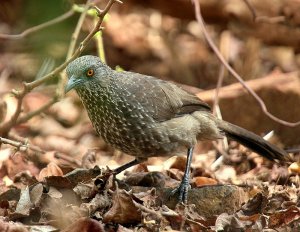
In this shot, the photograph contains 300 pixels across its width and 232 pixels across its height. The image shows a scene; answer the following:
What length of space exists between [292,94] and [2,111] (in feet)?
9.32

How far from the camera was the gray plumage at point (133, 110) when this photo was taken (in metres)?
4.53

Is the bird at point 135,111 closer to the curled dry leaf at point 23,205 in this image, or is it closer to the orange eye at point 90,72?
the orange eye at point 90,72

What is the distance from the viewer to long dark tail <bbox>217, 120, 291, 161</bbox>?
209 inches

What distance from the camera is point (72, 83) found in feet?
14.5

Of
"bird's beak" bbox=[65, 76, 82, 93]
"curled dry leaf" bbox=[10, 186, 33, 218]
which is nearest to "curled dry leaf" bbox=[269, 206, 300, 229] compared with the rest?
"curled dry leaf" bbox=[10, 186, 33, 218]

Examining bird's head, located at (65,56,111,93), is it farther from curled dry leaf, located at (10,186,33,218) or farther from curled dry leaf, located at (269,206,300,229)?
curled dry leaf, located at (269,206,300,229)

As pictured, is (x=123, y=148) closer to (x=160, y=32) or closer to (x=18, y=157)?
(x=18, y=157)

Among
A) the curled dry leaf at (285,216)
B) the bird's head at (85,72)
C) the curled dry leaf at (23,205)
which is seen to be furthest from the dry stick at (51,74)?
the curled dry leaf at (285,216)

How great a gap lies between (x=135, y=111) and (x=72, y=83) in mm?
478

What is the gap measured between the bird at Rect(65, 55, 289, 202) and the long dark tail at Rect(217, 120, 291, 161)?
1.39ft

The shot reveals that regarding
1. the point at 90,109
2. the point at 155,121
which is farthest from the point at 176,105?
the point at 90,109

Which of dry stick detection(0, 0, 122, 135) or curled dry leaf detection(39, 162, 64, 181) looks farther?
curled dry leaf detection(39, 162, 64, 181)

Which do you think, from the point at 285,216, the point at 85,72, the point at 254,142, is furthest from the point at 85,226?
the point at 254,142

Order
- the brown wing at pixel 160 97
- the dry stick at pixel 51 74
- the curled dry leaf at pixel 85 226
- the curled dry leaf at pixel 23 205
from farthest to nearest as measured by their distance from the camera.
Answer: the brown wing at pixel 160 97, the dry stick at pixel 51 74, the curled dry leaf at pixel 23 205, the curled dry leaf at pixel 85 226
